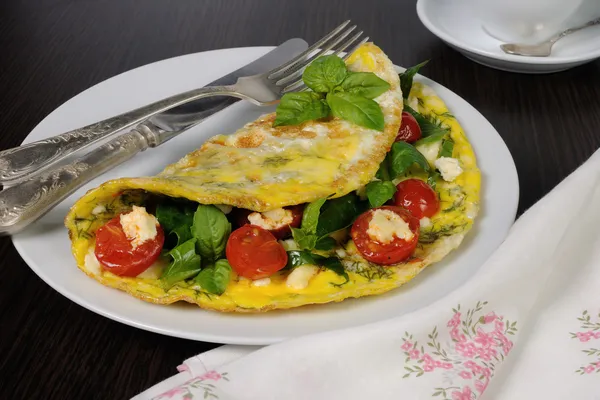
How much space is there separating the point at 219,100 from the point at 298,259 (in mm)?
984

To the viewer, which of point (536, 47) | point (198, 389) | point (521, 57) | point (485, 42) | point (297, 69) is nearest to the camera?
point (198, 389)

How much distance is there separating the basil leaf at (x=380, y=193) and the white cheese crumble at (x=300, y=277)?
0.32 metres

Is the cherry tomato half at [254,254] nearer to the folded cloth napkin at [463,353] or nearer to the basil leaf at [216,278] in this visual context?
the basil leaf at [216,278]

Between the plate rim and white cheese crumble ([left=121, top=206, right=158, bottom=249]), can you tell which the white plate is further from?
the plate rim

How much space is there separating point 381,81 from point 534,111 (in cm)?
86

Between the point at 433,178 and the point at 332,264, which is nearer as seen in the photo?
the point at 332,264

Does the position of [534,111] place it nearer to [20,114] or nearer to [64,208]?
[64,208]

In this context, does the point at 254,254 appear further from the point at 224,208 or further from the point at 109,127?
the point at 109,127

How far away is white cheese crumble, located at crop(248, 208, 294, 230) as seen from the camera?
1.98m

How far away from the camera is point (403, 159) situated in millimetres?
2250

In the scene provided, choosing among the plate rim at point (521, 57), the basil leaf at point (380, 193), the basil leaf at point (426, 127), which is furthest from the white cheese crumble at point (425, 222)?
the plate rim at point (521, 57)

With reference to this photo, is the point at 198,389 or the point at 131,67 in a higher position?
the point at 198,389

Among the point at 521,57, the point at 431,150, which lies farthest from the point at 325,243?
the point at 521,57

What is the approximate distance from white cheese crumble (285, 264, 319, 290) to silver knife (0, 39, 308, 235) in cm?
70
